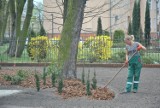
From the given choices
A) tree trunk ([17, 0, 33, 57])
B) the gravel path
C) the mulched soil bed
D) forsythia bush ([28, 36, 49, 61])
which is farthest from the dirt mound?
tree trunk ([17, 0, 33, 57])

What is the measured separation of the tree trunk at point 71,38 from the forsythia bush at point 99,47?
9411 millimetres

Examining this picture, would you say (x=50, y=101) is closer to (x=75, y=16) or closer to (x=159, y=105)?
(x=159, y=105)

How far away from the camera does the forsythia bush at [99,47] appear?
2233 centimetres

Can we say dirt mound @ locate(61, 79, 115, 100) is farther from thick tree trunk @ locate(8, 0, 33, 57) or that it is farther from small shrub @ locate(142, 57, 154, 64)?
thick tree trunk @ locate(8, 0, 33, 57)

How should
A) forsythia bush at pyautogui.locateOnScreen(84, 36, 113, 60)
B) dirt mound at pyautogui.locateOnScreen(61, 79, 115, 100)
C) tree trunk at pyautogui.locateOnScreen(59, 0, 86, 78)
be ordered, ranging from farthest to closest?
1. forsythia bush at pyautogui.locateOnScreen(84, 36, 113, 60)
2. tree trunk at pyautogui.locateOnScreen(59, 0, 86, 78)
3. dirt mound at pyautogui.locateOnScreen(61, 79, 115, 100)

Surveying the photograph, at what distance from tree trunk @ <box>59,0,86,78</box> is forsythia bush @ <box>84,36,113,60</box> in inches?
371

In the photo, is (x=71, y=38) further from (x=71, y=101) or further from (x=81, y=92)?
(x=71, y=101)

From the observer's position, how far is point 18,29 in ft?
92.9

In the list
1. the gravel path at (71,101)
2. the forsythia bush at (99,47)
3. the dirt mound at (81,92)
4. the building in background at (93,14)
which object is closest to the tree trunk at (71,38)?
the dirt mound at (81,92)

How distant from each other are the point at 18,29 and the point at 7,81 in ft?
51.6

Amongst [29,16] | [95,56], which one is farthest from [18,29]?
[95,56]

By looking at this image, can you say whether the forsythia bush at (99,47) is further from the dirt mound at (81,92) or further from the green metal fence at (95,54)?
the dirt mound at (81,92)

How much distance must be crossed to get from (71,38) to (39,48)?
35.1ft

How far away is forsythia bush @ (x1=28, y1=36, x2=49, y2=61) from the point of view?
23.1 meters
